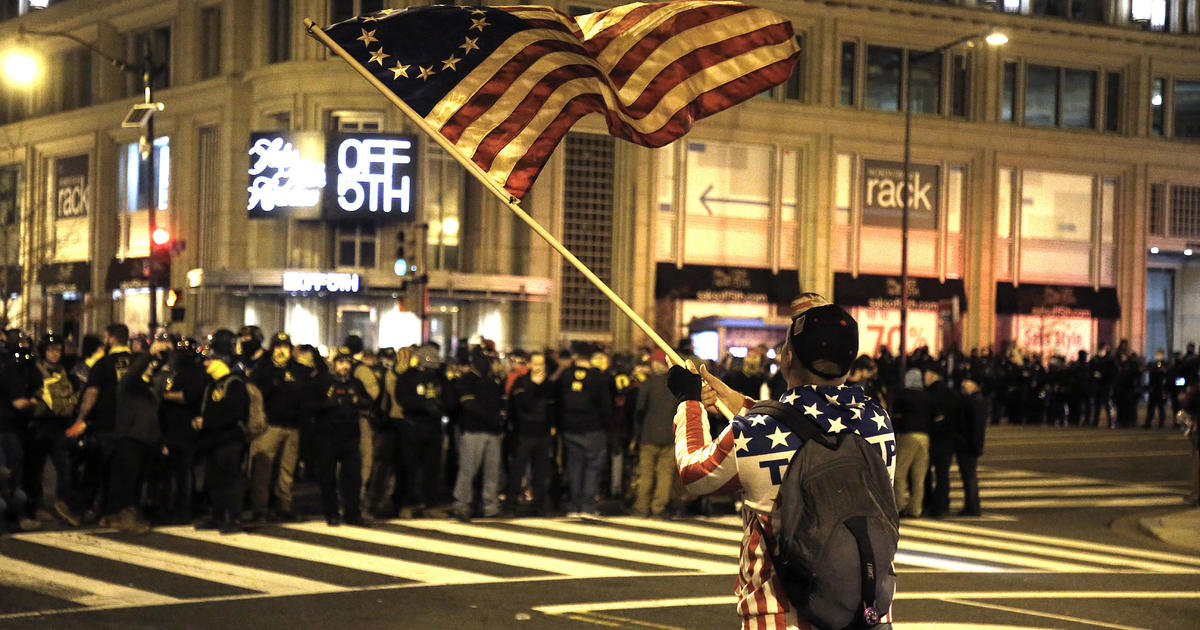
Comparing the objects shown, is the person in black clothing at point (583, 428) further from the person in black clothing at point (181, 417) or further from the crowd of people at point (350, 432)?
the person in black clothing at point (181, 417)

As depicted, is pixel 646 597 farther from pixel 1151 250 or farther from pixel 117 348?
pixel 1151 250

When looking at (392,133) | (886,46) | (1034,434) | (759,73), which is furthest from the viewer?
(886,46)

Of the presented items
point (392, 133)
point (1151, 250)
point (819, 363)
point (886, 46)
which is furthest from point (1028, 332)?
point (819, 363)

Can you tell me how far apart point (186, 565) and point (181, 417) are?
9.55 feet

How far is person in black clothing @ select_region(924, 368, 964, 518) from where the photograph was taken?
17.7 metres

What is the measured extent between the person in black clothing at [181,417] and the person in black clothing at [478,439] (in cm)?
288

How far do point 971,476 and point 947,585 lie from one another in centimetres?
632

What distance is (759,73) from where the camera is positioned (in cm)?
765

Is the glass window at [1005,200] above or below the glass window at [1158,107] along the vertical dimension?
below

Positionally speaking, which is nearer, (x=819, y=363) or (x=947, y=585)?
(x=819, y=363)

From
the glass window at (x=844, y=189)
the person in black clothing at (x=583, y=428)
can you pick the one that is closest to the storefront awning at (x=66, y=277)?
the glass window at (x=844, y=189)

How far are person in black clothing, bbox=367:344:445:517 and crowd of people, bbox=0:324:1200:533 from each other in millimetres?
23

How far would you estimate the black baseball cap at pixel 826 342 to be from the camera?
4418 mm

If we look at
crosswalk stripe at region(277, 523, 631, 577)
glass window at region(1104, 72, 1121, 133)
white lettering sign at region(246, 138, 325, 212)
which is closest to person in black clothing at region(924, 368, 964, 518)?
crosswalk stripe at region(277, 523, 631, 577)
